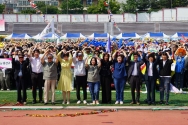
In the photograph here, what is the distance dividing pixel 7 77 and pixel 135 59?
748 cm

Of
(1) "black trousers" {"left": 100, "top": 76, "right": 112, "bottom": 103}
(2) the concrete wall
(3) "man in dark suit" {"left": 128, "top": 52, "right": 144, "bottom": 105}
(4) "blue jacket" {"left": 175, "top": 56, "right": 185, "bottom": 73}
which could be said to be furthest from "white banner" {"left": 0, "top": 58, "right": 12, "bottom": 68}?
(2) the concrete wall

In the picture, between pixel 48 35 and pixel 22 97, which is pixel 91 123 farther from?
pixel 48 35

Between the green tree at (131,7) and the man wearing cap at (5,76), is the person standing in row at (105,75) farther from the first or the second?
the green tree at (131,7)

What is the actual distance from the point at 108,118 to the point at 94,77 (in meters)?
3.34

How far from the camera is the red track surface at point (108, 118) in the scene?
13.6m

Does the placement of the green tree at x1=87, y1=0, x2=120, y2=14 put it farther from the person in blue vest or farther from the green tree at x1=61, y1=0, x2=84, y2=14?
the person in blue vest

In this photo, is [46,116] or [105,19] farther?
[105,19]

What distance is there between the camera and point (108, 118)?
1445 cm

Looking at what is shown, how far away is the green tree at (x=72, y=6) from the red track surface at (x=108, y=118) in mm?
110705

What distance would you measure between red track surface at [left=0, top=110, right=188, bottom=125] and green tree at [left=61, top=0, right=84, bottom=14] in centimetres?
11071

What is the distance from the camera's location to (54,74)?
17.6m

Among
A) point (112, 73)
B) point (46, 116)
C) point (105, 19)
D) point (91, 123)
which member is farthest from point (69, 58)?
point (105, 19)

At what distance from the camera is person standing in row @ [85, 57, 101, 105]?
57.7ft

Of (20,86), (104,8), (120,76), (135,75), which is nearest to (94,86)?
(120,76)
